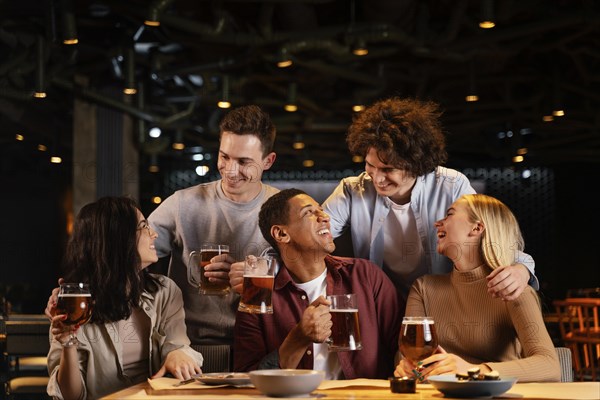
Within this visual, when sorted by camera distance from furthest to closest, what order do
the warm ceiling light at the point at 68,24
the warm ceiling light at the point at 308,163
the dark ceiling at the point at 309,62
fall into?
the warm ceiling light at the point at 308,163 → the dark ceiling at the point at 309,62 → the warm ceiling light at the point at 68,24

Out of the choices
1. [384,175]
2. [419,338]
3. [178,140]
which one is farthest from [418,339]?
[178,140]

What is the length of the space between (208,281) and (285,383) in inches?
37.3

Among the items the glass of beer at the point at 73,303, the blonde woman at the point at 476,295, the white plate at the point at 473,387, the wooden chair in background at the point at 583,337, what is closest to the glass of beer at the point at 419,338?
the white plate at the point at 473,387

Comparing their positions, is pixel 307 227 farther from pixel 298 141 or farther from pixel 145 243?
pixel 298 141

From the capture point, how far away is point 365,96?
946 cm

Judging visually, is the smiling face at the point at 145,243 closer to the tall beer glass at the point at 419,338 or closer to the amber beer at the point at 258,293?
the amber beer at the point at 258,293

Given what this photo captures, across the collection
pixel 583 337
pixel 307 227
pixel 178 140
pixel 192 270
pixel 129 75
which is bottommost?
pixel 583 337

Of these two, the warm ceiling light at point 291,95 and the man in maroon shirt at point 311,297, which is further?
the warm ceiling light at point 291,95

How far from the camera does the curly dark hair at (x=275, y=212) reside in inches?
120

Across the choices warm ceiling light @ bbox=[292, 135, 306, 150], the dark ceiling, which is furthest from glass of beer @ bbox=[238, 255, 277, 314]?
warm ceiling light @ bbox=[292, 135, 306, 150]

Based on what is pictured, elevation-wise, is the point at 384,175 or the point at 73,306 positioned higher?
the point at 384,175

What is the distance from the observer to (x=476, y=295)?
2871 mm

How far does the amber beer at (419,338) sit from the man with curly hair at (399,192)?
1018mm

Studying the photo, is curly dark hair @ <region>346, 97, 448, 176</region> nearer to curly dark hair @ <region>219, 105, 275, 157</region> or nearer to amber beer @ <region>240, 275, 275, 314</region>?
curly dark hair @ <region>219, 105, 275, 157</region>
